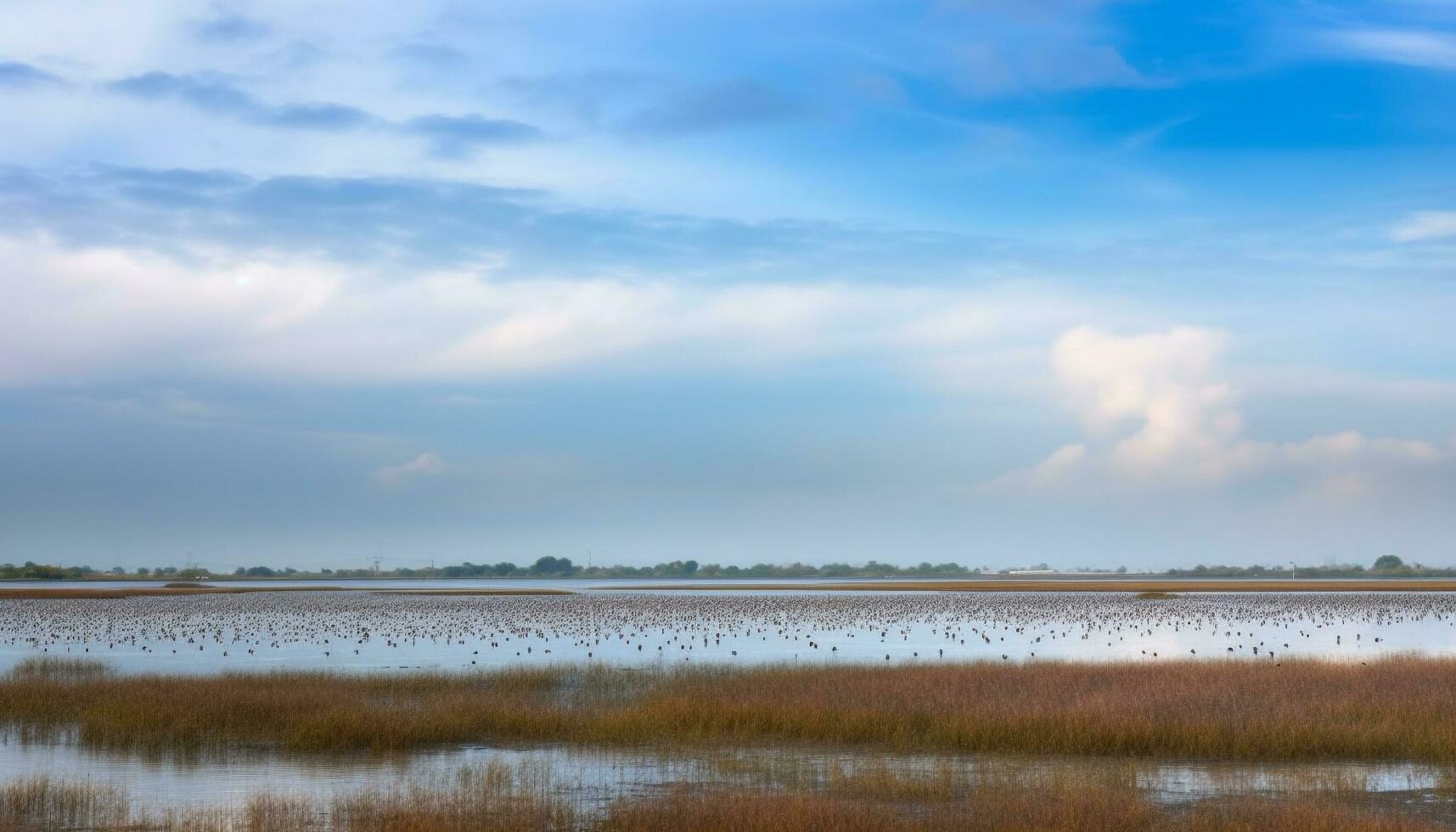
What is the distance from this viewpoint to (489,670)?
39062 millimetres

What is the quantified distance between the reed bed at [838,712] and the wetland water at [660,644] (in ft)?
3.81

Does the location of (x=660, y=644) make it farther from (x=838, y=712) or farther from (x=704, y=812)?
(x=704, y=812)

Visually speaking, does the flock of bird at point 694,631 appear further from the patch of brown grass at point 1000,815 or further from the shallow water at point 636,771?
the patch of brown grass at point 1000,815

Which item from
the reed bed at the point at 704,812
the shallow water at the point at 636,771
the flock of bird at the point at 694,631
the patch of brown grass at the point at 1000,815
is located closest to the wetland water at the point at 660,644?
the shallow water at the point at 636,771

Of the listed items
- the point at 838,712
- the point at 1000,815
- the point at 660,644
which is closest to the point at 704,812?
the point at 1000,815

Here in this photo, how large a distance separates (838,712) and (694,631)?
35.1 metres

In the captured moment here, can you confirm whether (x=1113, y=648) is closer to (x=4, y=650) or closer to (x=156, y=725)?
(x=156, y=725)

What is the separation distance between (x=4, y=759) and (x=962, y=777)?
17.1m

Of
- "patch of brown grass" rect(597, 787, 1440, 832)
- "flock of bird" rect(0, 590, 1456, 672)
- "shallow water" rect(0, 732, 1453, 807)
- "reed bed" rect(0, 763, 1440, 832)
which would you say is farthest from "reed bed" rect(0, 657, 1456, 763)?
"flock of bird" rect(0, 590, 1456, 672)

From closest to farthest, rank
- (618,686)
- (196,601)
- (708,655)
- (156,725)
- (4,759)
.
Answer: (4,759) < (156,725) < (618,686) < (708,655) < (196,601)

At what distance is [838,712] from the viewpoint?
28141 millimetres

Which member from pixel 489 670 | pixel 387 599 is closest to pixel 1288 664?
pixel 489 670

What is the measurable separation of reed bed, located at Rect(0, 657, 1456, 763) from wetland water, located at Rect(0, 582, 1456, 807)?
1.16 m

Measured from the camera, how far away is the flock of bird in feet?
155
